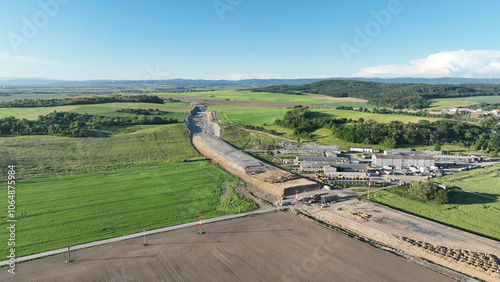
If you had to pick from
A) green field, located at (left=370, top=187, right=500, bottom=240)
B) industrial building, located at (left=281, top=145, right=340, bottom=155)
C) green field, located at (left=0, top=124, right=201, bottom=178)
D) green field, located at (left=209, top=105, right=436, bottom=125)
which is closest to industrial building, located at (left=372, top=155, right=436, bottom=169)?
industrial building, located at (left=281, top=145, right=340, bottom=155)

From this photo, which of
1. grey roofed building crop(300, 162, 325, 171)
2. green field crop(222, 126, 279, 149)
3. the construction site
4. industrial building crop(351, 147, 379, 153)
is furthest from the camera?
green field crop(222, 126, 279, 149)

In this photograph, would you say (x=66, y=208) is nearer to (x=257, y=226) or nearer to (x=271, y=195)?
(x=257, y=226)

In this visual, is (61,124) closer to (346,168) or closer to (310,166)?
(310,166)

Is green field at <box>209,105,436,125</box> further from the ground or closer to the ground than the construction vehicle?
further from the ground

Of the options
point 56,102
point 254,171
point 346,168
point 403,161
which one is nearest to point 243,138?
point 254,171

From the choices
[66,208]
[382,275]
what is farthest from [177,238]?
[382,275]

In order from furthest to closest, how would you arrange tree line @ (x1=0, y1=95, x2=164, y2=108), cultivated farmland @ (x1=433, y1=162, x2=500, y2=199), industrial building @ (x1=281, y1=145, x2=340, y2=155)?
tree line @ (x1=0, y1=95, x2=164, y2=108)
industrial building @ (x1=281, y1=145, x2=340, y2=155)
cultivated farmland @ (x1=433, y1=162, x2=500, y2=199)

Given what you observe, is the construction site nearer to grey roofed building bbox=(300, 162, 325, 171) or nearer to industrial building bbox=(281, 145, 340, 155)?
grey roofed building bbox=(300, 162, 325, 171)
